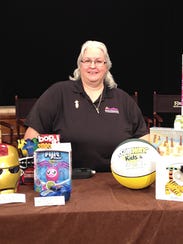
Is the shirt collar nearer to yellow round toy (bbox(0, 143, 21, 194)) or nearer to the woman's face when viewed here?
the woman's face

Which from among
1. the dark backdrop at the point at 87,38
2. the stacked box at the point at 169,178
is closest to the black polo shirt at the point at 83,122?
the stacked box at the point at 169,178

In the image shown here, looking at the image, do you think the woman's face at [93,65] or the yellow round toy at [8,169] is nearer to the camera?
the yellow round toy at [8,169]

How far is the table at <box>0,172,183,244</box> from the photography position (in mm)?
1162

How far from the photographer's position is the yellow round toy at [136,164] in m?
1.32

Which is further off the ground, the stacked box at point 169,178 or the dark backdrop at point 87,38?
the dark backdrop at point 87,38

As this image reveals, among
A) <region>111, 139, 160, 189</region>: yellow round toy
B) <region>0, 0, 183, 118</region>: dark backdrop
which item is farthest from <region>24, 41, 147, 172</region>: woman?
<region>0, 0, 183, 118</region>: dark backdrop

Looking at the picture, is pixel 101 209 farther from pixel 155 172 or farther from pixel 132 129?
pixel 132 129

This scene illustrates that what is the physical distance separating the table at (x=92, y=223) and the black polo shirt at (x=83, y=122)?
0.74m

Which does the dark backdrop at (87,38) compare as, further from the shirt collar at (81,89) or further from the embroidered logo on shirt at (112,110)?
the embroidered logo on shirt at (112,110)

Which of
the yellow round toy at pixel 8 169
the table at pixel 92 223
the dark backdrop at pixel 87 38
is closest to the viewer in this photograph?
the table at pixel 92 223

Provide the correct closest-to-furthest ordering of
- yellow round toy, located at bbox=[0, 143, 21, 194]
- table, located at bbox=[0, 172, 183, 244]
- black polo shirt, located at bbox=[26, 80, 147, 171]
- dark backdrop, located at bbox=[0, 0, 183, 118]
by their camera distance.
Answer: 1. table, located at bbox=[0, 172, 183, 244]
2. yellow round toy, located at bbox=[0, 143, 21, 194]
3. black polo shirt, located at bbox=[26, 80, 147, 171]
4. dark backdrop, located at bbox=[0, 0, 183, 118]

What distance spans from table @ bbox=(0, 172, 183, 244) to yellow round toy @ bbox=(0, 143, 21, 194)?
0.27 ft

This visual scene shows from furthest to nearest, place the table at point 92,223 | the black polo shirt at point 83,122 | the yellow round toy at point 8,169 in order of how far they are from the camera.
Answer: the black polo shirt at point 83,122, the yellow round toy at point 8,169, the table at point 92,223

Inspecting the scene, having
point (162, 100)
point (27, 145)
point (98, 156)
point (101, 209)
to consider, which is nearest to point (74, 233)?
point (101, 209)
